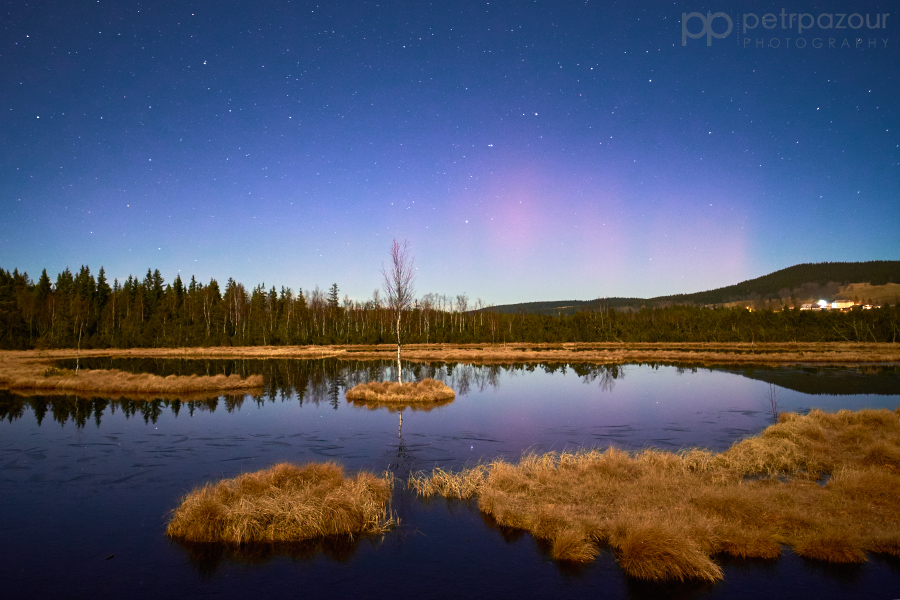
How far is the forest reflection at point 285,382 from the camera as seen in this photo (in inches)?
1060

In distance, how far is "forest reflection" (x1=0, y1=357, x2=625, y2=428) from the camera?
26922 mm

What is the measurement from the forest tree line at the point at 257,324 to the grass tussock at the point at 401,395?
3859 cm

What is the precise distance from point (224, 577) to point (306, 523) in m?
1.99

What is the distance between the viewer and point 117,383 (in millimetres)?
34406

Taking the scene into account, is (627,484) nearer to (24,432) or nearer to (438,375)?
(24,432)

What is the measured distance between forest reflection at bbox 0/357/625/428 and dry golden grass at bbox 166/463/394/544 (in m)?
15.3

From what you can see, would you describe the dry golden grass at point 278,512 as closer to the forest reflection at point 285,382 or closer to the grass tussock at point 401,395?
the forest reflection at point 285,382

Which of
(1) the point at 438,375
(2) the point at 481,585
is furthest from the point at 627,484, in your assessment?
(1) the point at 438,375

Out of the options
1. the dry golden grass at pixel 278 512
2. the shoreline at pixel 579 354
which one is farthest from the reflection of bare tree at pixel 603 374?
the dry golden grass at pixel 278 512

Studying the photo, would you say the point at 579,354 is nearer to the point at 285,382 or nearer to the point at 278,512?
the point at 285,382

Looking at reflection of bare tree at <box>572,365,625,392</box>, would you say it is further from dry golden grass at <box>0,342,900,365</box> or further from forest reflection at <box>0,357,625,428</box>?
dry golden grass at <box>0,342,900,365</box>

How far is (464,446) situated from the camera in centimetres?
1880

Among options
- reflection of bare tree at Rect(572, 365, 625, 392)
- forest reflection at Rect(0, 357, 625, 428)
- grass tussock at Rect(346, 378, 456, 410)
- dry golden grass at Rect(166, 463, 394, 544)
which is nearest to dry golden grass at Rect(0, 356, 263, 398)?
forest reflection at Rect(0, 357, 625, 428)

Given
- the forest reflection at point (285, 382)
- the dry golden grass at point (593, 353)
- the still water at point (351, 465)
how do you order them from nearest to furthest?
the still water at point (351, 465)
the forest reflection at point (285, 382)
the dry golden grass at point (593, 353)
